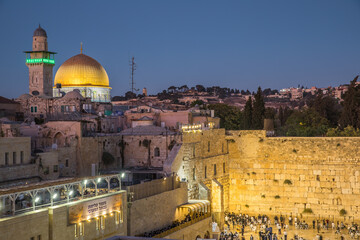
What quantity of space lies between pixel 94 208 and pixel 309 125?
3223cm

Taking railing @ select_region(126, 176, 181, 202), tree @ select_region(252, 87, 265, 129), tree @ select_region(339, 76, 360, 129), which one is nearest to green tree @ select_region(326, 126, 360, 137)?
tree @ select_region(339, 76, 360, 129)

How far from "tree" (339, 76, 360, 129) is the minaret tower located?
963 inches

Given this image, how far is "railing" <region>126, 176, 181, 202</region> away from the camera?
2741cm

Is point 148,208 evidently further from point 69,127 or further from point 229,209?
point 229,209

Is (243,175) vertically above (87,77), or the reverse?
(87,77)

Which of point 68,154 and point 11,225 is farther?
point 68,154

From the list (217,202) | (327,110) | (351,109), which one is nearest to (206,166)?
(217,202)

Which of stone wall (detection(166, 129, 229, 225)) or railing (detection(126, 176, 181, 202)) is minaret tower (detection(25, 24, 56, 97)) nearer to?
stone wall (detection(166, 129, 229, 225))

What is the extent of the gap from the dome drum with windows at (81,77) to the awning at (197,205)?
1937 centimetres

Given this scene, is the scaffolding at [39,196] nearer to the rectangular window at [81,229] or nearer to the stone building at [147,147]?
the rectangular window at [81,229]

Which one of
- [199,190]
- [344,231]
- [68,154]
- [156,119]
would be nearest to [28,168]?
[68,154]

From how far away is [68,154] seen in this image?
106 feet

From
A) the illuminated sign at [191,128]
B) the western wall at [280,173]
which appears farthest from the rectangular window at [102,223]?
the western wall at [280,173]

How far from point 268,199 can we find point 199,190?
22.3ft
